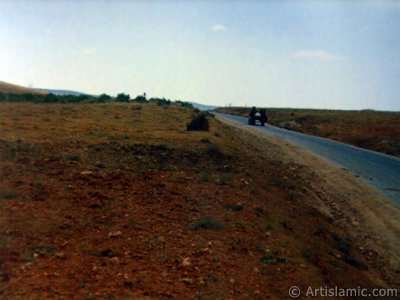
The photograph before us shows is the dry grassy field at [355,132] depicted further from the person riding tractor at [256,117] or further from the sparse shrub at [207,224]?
the sparse shrub at [207,224]

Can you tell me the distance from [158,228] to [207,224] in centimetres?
119

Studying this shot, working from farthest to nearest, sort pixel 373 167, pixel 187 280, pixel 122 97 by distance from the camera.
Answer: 1. pixel 122 97
2. pixel 373 167
3. pixel 187 280

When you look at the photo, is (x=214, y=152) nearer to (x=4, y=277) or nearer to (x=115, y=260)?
(x=115, y=260)

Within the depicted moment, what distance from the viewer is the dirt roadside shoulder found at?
1061 cm

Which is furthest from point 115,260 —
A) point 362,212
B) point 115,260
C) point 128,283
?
point 362,212

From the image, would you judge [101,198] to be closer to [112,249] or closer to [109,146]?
[112,249]

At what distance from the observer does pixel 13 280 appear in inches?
239

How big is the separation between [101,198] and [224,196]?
352 cm

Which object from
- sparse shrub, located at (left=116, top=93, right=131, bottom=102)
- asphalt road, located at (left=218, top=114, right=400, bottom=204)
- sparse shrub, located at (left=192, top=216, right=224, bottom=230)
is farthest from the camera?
sparse shrub, located at (left=116, top=93, right=131, bottom=102)

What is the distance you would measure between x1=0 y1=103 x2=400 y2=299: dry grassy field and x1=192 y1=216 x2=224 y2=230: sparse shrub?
29 millimetres

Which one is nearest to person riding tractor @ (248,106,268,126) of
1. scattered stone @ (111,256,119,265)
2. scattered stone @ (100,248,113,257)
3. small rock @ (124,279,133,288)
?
scattered stone @ (100,248,113,257)

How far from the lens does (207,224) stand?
360 inches

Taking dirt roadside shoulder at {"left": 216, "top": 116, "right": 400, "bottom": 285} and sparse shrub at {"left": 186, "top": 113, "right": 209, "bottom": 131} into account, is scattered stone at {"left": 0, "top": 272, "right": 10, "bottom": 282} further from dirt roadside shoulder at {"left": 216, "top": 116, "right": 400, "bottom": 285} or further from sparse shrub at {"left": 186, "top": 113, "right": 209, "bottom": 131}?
sparse shrub at {"left": 186, "top": 113, "right": 209, "bottom": 131}

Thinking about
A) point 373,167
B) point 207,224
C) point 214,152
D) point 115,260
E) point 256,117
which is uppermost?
point 214,152
